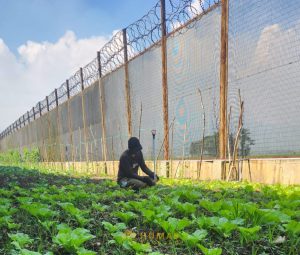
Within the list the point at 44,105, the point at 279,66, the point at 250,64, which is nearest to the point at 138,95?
the point at 250,64

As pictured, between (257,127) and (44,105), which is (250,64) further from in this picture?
(44,105)

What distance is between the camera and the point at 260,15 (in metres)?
6.24

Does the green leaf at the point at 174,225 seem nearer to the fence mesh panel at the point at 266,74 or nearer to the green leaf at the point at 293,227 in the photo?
the green leaf at the point at 293,227

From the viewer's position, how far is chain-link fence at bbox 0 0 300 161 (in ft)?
18.8

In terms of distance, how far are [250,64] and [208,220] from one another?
4.37 meters

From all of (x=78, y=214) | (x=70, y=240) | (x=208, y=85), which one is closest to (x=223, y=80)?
(x=208, y=85)

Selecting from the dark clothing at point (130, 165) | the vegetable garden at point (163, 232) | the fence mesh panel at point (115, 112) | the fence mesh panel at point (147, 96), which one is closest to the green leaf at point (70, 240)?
the vegetable garden at point (163, 232)

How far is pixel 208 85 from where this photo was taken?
7531 mm

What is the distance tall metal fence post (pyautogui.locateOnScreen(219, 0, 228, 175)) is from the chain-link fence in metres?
0.05

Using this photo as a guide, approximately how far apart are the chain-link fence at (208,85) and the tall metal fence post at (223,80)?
0.05 m

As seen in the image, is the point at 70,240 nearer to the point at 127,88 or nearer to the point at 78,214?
the point at 78,214

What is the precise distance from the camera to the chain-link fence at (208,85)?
5.74 metres

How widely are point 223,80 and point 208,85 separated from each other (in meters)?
0.51

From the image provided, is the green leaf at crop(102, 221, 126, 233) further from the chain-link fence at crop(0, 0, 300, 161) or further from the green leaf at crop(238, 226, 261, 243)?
the chain-link fence at crop(0, 0, 300, 161)
